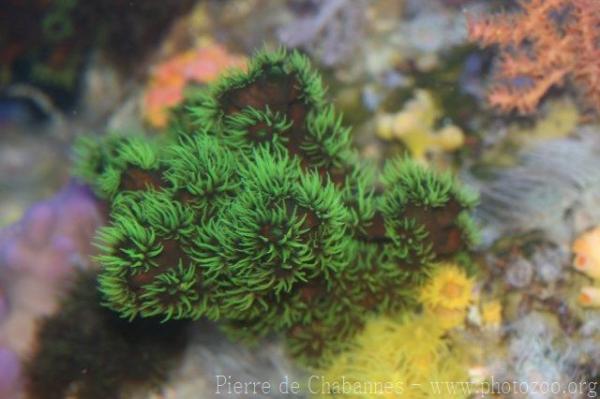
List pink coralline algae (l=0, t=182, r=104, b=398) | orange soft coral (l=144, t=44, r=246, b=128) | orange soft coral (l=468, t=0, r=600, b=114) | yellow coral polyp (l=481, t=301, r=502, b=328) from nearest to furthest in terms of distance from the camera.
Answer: yellow coral polyp (l=481, t=301, r=502, b=328)
pink coralline algae (l=0, t=182, r=104, b=398)
orange soft coral (l=468, t=0, r=600, b=114)
orange soft coral (l=144, t=44, r=246, b=128)

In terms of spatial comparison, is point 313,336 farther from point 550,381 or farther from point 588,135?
point 588,135

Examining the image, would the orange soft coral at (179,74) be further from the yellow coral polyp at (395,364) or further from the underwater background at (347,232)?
the yellow coral polyp at (395,364)

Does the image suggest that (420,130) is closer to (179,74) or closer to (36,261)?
(179,74)

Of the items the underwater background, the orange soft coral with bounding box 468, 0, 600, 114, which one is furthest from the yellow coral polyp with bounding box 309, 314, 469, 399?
the orange soft coral with bounding box 468, 0, 600, 114

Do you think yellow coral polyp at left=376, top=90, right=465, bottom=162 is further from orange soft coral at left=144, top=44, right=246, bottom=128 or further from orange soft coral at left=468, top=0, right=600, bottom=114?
orange soft coral at left=144, top=44, right=246, bottom=128

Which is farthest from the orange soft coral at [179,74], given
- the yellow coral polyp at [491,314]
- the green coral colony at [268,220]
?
the yellow coral polyp at [491,314]

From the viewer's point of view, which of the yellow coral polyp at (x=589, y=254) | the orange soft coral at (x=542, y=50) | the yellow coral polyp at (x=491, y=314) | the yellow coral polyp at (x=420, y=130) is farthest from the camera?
the yellow coral polyp at (x=420, y=130)

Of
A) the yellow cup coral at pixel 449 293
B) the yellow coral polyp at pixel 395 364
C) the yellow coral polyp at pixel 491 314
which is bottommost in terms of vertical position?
the yellow coral polyp at pixel 395 364
